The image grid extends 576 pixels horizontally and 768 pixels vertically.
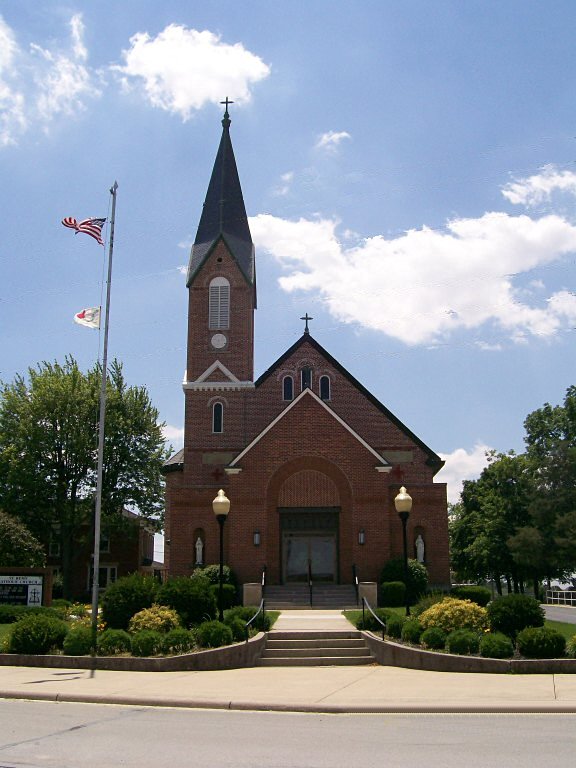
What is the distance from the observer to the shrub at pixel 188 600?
20.5 meters

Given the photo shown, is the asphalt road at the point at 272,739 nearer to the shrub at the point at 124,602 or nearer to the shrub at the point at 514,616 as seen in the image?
the shrub at the point at 514,616

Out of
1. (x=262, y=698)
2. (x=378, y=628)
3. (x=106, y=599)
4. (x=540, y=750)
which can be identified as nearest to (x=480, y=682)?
(x=262, y=698)

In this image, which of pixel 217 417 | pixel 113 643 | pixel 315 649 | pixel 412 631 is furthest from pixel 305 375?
pixel 113 643

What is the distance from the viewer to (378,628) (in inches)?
840

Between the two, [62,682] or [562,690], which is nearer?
[562,690]

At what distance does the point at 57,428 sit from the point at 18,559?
9254 millimetres

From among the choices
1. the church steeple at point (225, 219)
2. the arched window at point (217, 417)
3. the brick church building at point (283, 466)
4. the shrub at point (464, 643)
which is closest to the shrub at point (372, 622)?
the shrub at point (464, 643)

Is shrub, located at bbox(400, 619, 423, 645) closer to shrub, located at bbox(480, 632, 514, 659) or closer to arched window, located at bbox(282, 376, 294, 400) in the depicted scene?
shrub, located at bbox(480, 632, 514, 659)

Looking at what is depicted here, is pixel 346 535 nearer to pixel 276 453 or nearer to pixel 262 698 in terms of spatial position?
pixel 276 453

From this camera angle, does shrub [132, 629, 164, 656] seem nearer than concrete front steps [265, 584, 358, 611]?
Yes

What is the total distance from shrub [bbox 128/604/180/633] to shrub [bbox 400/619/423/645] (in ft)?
18.1

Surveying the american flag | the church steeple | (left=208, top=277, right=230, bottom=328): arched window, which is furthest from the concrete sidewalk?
the church steeple

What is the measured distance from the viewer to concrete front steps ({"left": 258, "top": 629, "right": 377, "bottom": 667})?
61.7ft

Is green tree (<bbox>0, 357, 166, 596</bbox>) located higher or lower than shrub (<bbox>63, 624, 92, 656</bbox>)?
higher
